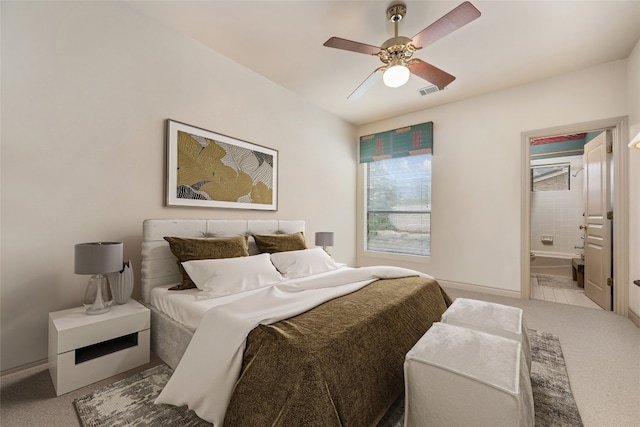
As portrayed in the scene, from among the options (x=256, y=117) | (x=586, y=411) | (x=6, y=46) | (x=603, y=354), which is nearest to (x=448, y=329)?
(x=586, y=411)

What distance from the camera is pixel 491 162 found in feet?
12.8

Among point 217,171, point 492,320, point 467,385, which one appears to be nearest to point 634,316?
point 492,320

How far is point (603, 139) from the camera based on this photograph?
3258mm

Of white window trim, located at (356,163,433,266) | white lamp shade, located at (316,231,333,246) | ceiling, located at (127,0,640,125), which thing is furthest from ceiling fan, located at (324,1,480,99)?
white window trim, located at (356,163,433,266)

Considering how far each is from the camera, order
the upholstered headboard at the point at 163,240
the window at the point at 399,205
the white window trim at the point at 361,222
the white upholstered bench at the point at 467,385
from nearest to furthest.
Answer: the white upholstered bench at the point at 467,385 → the upholstered headboard at the point at 163,240 → the window at the point at 399,205 → the white window trim at the point at 361,222

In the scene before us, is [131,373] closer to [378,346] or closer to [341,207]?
[378,346]

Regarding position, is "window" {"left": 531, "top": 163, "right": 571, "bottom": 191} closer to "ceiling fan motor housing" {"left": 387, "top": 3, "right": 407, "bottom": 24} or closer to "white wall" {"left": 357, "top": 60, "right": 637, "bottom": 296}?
"white wall" {"left": 357, "top": 60, "right": 637, "bottom": 296}

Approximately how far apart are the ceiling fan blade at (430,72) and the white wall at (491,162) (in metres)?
1.83

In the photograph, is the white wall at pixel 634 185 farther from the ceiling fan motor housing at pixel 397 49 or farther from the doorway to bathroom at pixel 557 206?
the ceiling fan motor housing at pixel 397 49

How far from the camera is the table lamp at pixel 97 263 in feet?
6.01

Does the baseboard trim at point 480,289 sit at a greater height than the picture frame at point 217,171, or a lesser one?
lesser

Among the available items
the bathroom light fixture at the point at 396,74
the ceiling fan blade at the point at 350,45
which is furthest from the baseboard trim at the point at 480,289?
the ceiling fan blade at the point at 350,45

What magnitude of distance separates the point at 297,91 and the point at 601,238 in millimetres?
4262

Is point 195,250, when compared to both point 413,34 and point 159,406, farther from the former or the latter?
point 413,34
